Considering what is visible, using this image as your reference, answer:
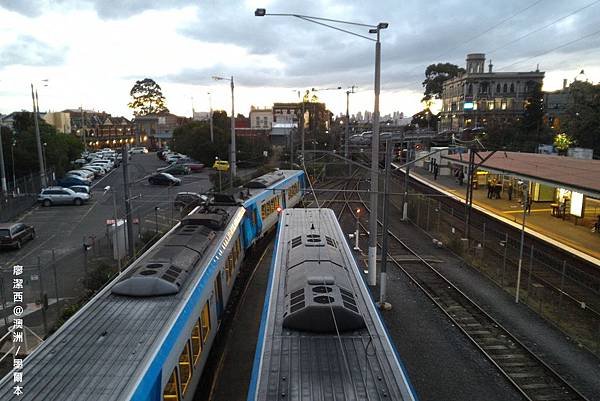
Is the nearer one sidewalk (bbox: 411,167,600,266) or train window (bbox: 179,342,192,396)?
train window (bbox: 179,342,192,396)

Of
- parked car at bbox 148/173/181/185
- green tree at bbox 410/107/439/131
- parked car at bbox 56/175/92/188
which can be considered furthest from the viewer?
green tree at bbox 410/107/439/131

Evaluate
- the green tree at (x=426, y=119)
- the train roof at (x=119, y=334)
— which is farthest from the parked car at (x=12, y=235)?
the green tree at (x=426, y=119)

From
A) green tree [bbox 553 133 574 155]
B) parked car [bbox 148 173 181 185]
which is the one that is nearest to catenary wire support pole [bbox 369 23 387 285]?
parked car [bbox 148 173 181 185]

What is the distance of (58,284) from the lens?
18656 millimetres

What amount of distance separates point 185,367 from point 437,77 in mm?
101941

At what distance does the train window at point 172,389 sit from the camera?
7743mm

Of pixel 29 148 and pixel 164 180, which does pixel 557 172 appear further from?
pixel 29 148

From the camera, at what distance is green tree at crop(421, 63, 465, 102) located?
325ft

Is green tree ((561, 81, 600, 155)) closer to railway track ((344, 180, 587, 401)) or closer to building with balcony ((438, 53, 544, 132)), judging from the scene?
building with balcony ((438, 53, 544, 132))

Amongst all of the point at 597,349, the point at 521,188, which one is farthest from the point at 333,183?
the point at 597,349

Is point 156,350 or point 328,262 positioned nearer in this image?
point 156,350

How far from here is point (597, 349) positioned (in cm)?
1348

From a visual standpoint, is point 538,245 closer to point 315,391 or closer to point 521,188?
point 521,188

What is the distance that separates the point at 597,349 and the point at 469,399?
210 inches
